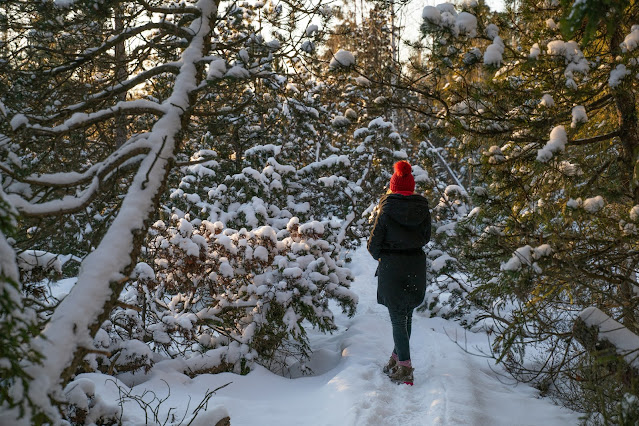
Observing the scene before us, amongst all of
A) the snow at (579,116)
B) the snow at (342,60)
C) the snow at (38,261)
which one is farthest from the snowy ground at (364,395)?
the snow at (342,60)

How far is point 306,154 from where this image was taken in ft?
34.6

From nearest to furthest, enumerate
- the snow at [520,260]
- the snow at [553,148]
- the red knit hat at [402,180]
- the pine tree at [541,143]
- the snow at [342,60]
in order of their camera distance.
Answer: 1. the snow at [520,260]
2. the snow at [553,148]
3. the pine tree at [541,143]
4. the snow at [342,60]
5. the red knit hat at [402,180]

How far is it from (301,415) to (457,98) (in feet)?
10.2

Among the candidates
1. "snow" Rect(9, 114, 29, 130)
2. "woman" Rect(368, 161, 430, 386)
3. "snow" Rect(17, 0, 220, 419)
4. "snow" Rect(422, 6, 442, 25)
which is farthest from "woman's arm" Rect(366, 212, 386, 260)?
"snow" Rect(9, 114, 29, 130)

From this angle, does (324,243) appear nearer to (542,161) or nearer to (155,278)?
(155,278)

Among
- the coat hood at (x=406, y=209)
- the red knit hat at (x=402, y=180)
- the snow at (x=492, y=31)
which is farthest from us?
the red knit hat at (x=402, y=180)

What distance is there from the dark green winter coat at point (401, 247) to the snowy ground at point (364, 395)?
2.84 ft

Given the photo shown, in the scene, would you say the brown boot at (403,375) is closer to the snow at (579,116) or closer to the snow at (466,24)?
the snow at (579,116)

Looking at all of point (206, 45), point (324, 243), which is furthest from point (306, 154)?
point (206, 45)

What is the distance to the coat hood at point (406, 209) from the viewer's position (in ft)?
15.0

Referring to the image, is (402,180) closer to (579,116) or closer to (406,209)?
(406,209)

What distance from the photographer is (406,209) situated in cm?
459

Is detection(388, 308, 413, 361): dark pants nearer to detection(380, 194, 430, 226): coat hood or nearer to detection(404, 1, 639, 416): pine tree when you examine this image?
detection(380, 194, 430, 226): coat hood

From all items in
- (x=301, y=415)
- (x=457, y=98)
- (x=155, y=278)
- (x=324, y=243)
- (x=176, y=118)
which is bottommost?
(x=301, y=415)
